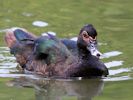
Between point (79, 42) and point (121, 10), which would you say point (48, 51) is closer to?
point (79, 42)

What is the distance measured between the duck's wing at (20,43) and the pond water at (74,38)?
257 millimetres

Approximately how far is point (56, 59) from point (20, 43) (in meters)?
1.42

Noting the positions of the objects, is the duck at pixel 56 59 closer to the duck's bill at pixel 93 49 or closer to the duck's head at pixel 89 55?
the duck's head at pixel 89 55

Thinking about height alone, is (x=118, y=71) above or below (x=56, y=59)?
below

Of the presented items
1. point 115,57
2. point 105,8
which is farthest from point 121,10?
point 115,57

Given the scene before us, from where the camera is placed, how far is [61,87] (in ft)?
41.3

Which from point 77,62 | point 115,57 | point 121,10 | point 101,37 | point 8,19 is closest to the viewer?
point 77,62

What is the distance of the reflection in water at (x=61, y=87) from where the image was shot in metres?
11.8

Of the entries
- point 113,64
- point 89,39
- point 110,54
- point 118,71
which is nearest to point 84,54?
point 89,39

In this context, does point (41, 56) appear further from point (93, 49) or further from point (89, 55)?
point (93, 49)

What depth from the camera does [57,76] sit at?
1315 centimetres

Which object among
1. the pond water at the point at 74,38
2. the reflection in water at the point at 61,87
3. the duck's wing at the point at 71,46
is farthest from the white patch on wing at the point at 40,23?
the reflection in water at the point at 61,87

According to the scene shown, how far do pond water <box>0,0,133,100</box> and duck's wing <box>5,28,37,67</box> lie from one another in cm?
26

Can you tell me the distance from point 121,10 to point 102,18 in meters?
1.12
